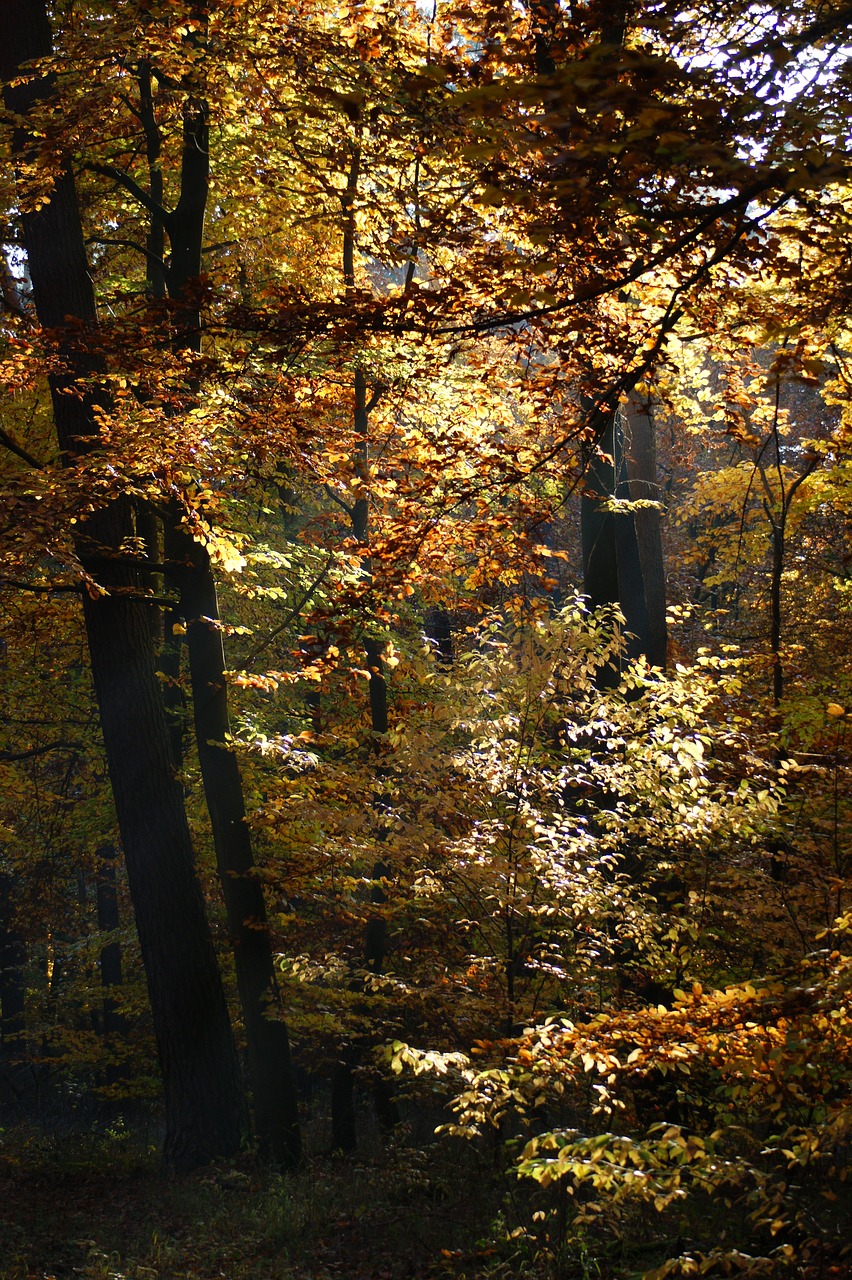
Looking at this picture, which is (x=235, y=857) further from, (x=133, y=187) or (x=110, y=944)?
(x=110, y=944)

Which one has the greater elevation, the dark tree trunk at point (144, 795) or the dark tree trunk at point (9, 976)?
the dark tree trunk at point (144, 795)

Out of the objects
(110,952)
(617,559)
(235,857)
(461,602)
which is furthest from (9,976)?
(461,602)

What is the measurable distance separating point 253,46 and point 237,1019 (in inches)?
476

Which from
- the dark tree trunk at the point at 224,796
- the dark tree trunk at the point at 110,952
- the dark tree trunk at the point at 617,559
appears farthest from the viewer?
the dark tree trunk at the point at 110,952

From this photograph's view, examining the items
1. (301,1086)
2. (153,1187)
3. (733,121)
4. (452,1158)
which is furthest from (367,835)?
(301,1086)

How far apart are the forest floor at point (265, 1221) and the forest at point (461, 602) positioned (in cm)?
5

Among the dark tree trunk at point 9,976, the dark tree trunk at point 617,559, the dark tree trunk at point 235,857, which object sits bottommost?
the dark tree trunk at point 9,976

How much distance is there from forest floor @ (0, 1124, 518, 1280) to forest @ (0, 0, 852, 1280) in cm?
5

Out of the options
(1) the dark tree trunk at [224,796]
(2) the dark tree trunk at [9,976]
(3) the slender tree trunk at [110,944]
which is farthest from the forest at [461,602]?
(2) the dark tree trunk at [9,976]

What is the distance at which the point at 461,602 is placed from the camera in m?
6.81

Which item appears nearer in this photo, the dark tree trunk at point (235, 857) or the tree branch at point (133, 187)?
the tree branch at point (133, 187)

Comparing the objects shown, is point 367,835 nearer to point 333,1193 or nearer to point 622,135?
point 333,1193

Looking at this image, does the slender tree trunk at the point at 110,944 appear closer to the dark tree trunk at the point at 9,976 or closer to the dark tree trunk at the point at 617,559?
the dark tree trunk at the point at 9,976

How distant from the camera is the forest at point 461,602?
157 inches
